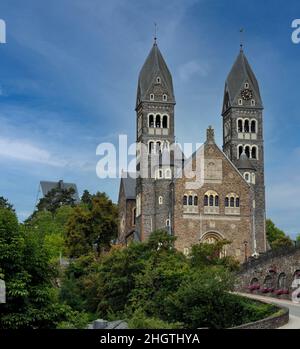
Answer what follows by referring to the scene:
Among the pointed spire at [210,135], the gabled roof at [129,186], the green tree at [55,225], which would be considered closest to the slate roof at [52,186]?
the green tree at [55,225]

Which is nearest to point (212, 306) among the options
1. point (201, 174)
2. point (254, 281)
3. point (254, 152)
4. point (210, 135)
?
point (254, 281)

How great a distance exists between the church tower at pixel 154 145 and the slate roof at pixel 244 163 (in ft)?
22.2

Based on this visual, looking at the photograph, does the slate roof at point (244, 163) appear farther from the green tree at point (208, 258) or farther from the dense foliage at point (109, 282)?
the green tree at point (208, 258)

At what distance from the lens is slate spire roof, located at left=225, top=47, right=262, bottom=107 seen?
70.0m

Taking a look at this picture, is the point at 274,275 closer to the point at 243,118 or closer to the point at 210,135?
the point at 210,135

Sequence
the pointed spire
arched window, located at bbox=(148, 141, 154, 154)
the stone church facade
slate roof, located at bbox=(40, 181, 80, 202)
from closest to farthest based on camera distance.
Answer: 1. the stone church facade
2. the pointed spire
3. arched window, located at bbox=(148, 141, 154, 154)
4. slate roof, located at bbox=(40, 181, 80, 202)

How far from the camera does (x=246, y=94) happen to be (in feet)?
230

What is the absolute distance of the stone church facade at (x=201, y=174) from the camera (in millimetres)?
60812

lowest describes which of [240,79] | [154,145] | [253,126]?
[154,145]

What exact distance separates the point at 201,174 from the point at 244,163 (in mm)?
6485

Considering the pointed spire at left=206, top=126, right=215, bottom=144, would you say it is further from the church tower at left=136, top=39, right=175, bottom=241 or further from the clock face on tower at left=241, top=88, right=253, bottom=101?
the clock face on tower at left=241, top=88, right=253, bottom=101

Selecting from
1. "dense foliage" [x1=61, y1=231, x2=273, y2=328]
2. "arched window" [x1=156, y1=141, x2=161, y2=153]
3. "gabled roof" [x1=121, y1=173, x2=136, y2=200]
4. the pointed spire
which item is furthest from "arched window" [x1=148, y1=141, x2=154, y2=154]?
"dense foliage" [x1=61, y1=231, x2=273, y2=328]
